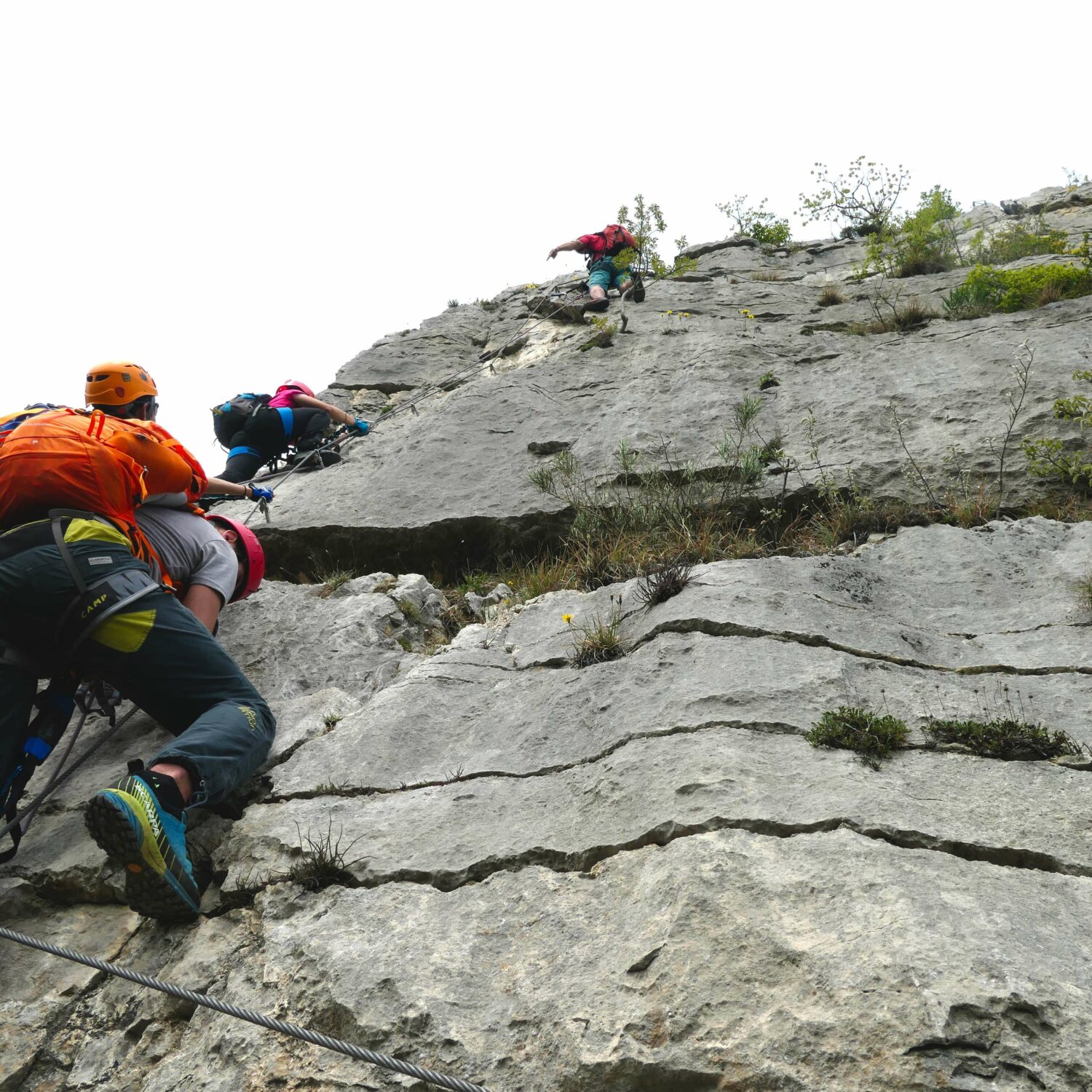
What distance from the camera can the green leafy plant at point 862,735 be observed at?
3.47m

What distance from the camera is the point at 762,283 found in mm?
11656

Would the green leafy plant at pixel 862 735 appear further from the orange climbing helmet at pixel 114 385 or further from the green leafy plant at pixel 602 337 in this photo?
the green leafy plant at pixel 602 337

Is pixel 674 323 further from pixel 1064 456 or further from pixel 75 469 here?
pixel 75 469

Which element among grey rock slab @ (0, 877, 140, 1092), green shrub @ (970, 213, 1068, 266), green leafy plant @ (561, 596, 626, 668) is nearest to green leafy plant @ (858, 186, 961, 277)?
green shrub @ (970, 213, 1068, 266)

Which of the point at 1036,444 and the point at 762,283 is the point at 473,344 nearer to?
the point at 762,283

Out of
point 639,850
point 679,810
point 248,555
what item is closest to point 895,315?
point 248,555

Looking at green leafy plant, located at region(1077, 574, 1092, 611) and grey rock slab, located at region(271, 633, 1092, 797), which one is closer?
grey rock slab, located at region(271, 633, 1092, 797)

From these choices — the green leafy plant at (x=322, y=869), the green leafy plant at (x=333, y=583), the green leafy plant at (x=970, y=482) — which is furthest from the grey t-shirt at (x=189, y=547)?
the green leafy plant at (x=970, y=482)

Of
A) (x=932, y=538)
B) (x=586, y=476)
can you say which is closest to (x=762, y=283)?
(x=586, y=476)

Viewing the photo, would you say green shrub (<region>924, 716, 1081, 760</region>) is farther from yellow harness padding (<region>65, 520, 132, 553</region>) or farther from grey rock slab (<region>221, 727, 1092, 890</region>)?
yellow harness padding (<region>65, 520, 132, 553</region>)

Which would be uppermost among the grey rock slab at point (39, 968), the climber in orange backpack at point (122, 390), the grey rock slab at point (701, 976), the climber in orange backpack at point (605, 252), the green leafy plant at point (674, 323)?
the climber in orange backpack at point (605, 252)

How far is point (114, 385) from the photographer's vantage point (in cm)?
550

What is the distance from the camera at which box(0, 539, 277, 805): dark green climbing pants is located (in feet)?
12.0

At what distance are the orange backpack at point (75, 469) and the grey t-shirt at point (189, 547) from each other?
261 millimetres
